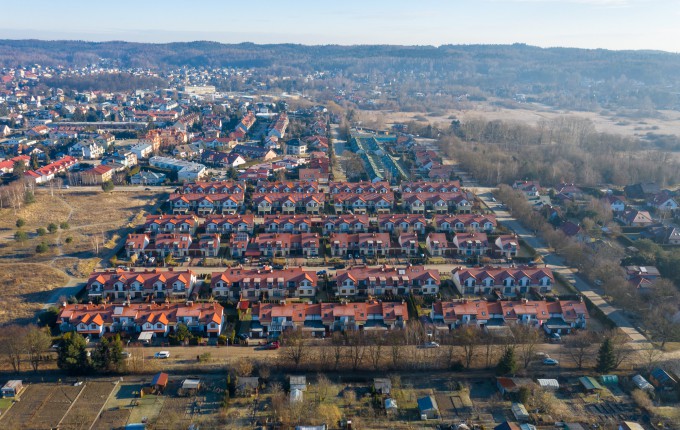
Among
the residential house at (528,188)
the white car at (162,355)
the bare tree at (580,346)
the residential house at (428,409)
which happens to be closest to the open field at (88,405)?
the white car at (162,355)

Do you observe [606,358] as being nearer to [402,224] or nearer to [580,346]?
[580,346]

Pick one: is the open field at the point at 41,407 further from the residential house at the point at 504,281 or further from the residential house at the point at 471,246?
the residential house at the point at 471,246

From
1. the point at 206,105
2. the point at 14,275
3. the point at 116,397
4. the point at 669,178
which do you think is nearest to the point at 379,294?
the point at 116,397

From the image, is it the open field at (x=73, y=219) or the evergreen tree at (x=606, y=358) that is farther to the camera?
the open field at (x=73, y=219)

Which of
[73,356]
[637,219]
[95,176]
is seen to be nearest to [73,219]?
[95,176]

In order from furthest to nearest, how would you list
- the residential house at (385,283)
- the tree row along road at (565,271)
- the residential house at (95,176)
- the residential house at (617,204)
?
the residential house at (95,176) < the residential house at (617,204) < the residential house at (385,283) < the tree row along road at (565,271)

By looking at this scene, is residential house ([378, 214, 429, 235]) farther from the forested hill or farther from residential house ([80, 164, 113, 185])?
the forested hill

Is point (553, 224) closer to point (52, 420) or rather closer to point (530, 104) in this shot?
point (52, 420)
